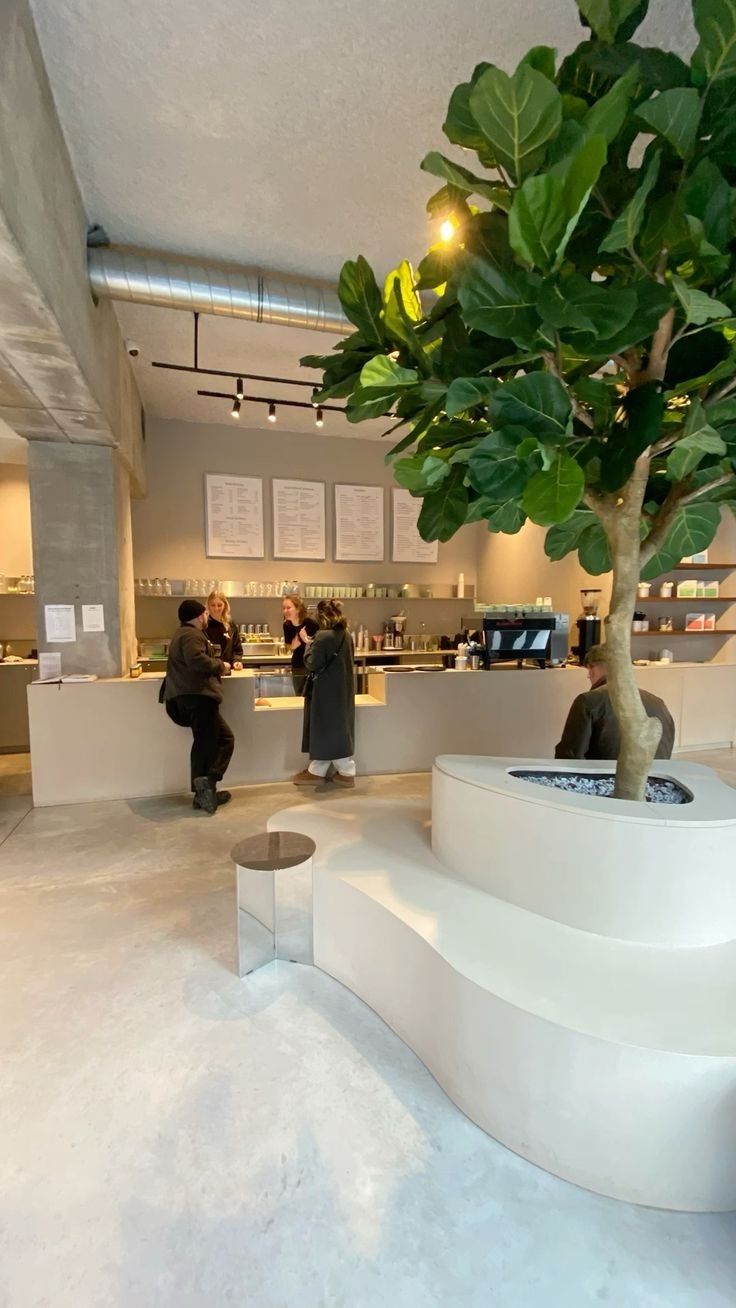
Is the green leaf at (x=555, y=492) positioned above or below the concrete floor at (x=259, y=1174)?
above

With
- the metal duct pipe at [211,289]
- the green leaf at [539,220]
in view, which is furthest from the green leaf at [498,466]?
the metal duct pipe at [211,289]

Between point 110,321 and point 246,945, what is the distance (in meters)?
4.13

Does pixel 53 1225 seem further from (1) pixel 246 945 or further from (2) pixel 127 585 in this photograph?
(2) pixel 127 585

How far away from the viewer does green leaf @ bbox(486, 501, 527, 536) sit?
1.84 m

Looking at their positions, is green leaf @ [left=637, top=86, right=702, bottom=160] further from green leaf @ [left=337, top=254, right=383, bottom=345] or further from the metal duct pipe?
the metal duct pipe

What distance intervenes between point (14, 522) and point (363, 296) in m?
6.03

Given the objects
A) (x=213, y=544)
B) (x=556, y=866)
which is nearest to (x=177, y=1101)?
(x=556, y=866)

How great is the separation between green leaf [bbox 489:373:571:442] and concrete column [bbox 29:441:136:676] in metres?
4.09

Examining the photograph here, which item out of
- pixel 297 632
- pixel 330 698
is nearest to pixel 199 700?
pixel 330 698

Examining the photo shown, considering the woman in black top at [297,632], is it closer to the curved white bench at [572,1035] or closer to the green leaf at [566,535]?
the green leaf at [566,535]

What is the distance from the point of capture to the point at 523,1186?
1.46 metres

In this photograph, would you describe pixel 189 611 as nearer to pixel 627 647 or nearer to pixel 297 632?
pixel 297 632

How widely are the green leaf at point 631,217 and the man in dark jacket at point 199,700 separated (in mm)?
3489

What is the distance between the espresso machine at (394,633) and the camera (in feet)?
24.7
